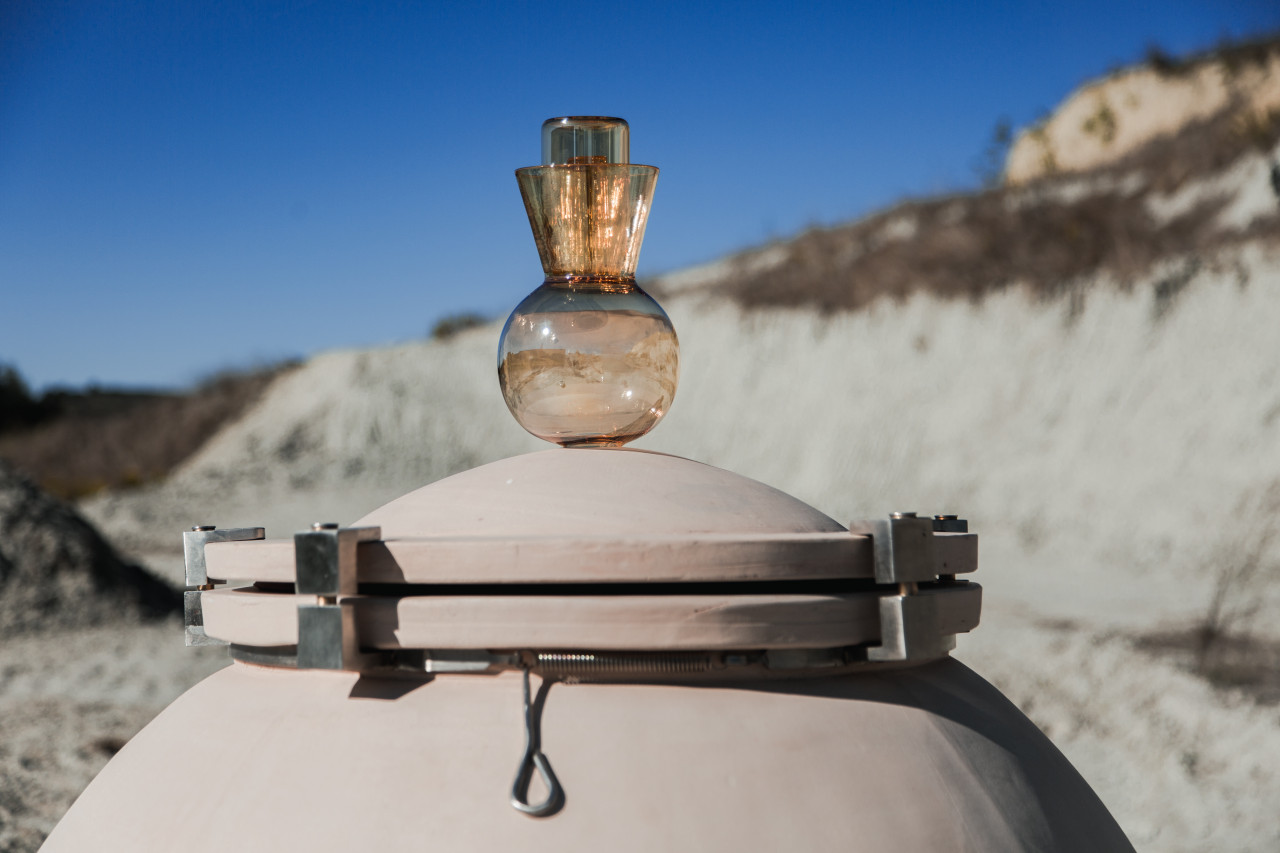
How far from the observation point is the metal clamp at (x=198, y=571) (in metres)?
1.71

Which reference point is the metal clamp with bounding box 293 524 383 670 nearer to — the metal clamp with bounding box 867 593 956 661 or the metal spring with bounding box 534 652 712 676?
the metal spring with bounding box 534 652 712 676

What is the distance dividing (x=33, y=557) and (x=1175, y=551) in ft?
34.9

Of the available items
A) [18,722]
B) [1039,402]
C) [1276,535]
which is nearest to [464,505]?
[18,722]

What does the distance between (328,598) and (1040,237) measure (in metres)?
15.4

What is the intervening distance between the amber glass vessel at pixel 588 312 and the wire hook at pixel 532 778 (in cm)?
64

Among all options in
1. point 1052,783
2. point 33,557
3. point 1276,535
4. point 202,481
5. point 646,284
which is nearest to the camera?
point 1052,783

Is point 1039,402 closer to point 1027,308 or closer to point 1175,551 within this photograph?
point 1027,308

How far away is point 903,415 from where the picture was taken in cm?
1506

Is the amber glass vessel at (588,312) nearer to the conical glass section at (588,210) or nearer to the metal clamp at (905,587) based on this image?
the conical glass section at (588,210)

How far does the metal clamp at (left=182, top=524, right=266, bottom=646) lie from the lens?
1706mm

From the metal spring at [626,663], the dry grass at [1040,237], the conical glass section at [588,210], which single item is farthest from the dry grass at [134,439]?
the metal spring at [626,663]

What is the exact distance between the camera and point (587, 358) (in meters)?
1.73

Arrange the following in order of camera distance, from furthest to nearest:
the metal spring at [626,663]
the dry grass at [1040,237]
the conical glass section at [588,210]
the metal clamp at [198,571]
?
the dry grass at [1040,237] < the conical glass section at [588,210] < the metal clamp at [198,571] < the metal spring at [626,663]

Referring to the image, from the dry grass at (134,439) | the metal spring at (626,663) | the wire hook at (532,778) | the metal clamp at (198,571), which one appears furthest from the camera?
the dry grass at (134,439)
